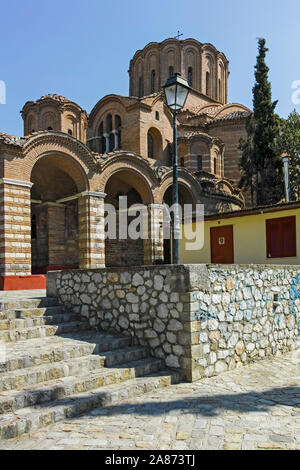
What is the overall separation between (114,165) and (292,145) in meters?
10.2

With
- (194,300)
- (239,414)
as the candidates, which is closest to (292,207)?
(194,300)

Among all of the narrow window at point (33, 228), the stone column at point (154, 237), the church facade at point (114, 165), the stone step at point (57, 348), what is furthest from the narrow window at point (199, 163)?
the stone step at point (57, 348)

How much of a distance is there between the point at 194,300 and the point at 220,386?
121cm

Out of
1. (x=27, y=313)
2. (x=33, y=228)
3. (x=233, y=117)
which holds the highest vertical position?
(x=233, y=117)

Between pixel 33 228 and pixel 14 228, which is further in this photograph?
pixel 33 228

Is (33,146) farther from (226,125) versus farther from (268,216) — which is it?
(226,125)

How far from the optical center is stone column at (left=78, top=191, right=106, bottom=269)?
15.4 m

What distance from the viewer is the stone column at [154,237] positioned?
1797cm

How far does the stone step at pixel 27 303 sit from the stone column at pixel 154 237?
10701 millimetres

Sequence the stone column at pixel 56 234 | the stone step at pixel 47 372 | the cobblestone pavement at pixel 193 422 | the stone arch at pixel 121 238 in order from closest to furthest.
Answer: the cobblestone pavement at pixel 193 422
the stone step at pixel 47 372
the stone column at pixel 56 234
the stone arch at pixel 121 238

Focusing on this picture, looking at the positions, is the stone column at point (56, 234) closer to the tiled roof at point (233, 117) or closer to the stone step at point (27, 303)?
the stone step at point (27, 303)

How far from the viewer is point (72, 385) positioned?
4.63 metres

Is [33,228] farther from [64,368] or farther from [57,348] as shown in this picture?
[64,368]

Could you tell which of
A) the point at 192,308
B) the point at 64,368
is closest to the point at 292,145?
the point at 192,308
